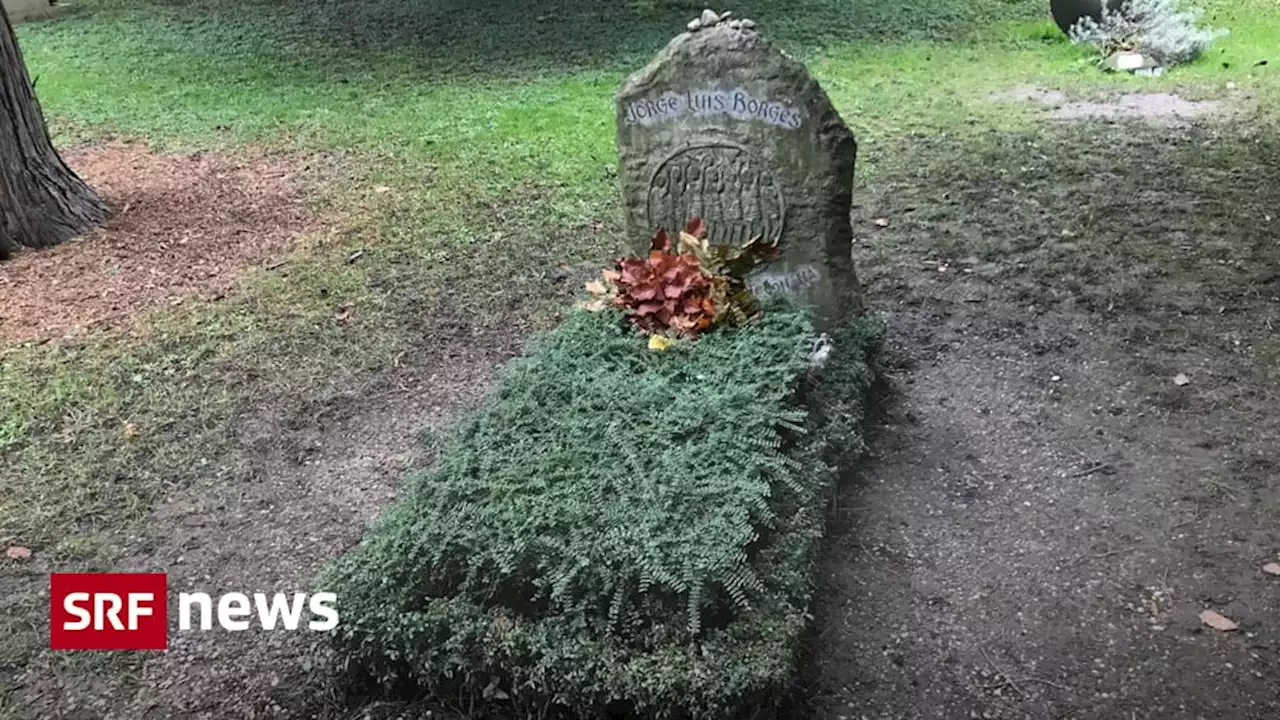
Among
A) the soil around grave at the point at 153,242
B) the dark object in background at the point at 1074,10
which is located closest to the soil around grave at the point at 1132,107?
the dark object in background at the point at 1074,10

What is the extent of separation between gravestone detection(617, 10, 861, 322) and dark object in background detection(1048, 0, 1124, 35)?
6389 mm

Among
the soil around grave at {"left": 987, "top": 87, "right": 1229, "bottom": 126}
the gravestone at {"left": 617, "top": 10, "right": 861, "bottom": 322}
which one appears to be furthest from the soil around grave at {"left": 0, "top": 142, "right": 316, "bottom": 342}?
the soil around grave at {"left": 987, "top": 87, "right": 1229, "bottom": 126}

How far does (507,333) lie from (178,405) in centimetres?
132

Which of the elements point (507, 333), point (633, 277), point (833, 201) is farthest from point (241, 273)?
point (833, 201)

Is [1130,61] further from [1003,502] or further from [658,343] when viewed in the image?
[658,343]

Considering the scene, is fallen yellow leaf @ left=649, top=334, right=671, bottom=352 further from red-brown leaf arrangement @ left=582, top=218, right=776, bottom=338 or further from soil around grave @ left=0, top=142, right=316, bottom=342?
soil around grave @ left=0, top=142, right=316, bottom=342

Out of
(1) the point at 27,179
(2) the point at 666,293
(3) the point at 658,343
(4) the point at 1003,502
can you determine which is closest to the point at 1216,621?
(4) the point at 1003,502

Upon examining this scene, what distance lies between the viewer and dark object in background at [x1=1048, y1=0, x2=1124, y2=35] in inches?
365

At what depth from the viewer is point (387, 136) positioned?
793 cm

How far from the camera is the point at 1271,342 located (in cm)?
446

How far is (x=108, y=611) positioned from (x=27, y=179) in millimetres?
3521

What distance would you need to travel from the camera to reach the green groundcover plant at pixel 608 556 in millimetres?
2488

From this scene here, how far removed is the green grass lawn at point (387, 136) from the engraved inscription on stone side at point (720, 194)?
1.02 meters

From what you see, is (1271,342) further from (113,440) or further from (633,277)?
(113,440)
